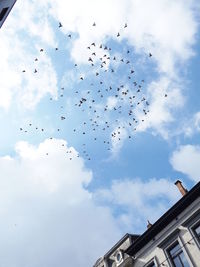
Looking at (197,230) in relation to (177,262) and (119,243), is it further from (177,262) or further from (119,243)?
(119,243)

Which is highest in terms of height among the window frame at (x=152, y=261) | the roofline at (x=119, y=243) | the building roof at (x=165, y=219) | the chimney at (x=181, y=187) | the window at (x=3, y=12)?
the window at (x=3, y=12)

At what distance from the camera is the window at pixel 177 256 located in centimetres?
2202

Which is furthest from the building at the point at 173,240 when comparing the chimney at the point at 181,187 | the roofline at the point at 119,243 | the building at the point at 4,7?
the building at the point at 4,7

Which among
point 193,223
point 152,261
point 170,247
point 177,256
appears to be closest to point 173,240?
point 170,247

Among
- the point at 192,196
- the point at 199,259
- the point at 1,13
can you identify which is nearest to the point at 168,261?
the point at 199,259

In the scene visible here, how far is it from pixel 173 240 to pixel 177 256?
1116 millimetres

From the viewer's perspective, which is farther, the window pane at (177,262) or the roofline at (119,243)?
the roofline at (119,243)

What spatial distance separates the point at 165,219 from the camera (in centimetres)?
2416

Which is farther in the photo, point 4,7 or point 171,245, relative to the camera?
point 4,7

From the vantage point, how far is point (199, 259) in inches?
818

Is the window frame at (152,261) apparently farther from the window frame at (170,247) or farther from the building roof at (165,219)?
the building roof at (165,219)

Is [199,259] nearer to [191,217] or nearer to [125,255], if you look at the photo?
[191,217]

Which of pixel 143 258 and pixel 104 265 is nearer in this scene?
pixel 143 258

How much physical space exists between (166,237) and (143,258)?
296cm
